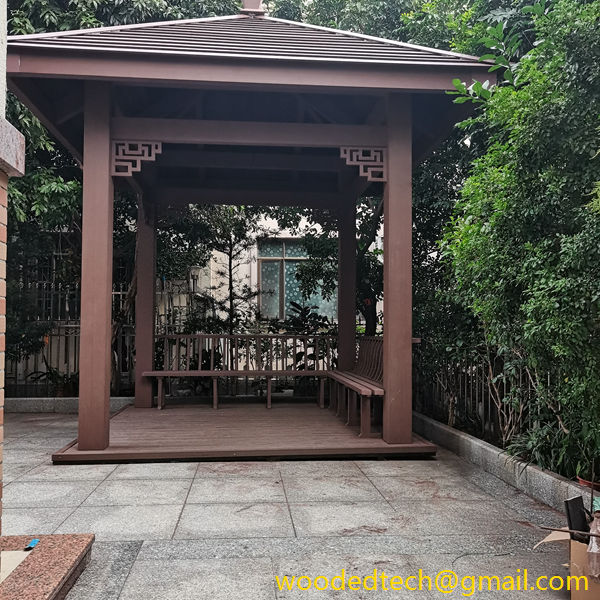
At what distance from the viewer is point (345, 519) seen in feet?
13.2

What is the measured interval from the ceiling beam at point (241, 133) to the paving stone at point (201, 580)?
3.94m

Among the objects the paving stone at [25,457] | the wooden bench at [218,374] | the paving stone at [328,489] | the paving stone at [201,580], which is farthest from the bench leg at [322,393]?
the paving stone at [201,580]

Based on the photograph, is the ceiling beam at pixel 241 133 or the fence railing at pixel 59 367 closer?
the ceiling beam at pixel 241 133

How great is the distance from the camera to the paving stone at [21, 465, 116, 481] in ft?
16.7

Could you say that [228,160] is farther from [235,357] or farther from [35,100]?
[235,357]

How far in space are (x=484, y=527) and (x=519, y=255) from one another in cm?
174

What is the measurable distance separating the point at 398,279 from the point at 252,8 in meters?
3.63

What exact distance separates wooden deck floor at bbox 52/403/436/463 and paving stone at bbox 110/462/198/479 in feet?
0.30

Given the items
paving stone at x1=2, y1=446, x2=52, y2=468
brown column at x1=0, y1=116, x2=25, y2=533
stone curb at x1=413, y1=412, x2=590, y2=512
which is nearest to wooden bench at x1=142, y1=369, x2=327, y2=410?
stone curb at x1=413, y1=412, x2=590, y2=512

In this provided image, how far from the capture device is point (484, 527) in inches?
Answer: 153

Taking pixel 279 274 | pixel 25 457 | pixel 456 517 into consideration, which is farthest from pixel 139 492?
pixel 279 274

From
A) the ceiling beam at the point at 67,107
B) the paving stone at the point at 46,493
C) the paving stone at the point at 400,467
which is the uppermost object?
the ceiling beam at the point at 67,107

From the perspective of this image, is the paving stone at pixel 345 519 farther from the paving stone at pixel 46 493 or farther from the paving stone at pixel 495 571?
the paving stone at pixel 46 493

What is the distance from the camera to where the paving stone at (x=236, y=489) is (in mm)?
4500
